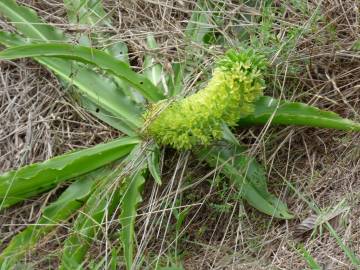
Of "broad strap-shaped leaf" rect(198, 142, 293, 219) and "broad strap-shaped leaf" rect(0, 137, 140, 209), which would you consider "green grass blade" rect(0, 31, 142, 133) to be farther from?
"broad strap-shaped leaf" rect(198, 142, 293, 219)

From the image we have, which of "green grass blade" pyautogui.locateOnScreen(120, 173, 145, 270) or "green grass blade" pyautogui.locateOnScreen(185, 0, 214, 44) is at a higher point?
"green grass blade" pyautogui.locateOnScreen(185, 0, 214, 44)

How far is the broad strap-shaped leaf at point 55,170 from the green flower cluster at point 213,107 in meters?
0.12

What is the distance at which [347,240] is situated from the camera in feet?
6.07

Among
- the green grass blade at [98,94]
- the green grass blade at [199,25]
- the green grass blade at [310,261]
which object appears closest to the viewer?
the green grass blade at [310,261]

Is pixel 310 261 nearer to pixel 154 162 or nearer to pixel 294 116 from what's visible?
pixel 294 116

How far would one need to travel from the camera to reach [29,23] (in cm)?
227

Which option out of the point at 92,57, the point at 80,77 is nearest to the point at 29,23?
the point at 80,77

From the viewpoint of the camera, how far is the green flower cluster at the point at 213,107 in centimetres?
180

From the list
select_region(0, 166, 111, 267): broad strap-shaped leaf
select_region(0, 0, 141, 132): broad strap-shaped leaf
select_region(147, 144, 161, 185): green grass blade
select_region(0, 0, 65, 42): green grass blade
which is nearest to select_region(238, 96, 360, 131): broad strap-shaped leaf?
select_region(147, 144, 161, 185): green grass blade

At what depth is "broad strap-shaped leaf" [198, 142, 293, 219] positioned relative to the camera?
197cm

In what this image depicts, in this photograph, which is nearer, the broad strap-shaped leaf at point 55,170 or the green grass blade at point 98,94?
the broad strap-shaped leaf at point 55,170

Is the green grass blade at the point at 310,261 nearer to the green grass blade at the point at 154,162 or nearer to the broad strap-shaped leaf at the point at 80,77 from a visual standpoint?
the green grass blade at the point at 154,162

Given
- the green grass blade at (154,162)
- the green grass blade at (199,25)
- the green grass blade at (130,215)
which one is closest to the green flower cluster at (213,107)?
the green grass blade at (154,162)

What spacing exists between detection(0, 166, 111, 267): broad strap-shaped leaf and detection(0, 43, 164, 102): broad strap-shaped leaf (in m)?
0.27
